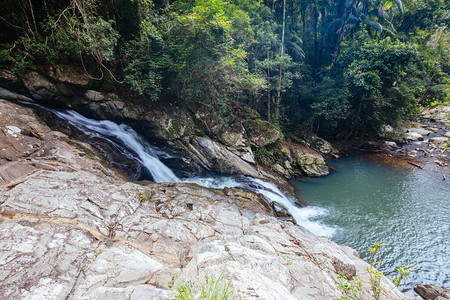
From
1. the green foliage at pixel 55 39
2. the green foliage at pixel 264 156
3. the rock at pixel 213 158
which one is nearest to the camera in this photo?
the green foliage at pixel 55 39

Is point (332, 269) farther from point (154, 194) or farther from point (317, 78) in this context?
point (317, 78)

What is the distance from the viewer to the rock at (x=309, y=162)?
41.5 ft

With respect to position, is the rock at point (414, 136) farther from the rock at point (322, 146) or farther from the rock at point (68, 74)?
the rock at point (68, 74)

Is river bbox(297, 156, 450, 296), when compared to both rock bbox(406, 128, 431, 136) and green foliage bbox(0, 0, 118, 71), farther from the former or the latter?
green foliage bbox(0, 0, 118, 71)

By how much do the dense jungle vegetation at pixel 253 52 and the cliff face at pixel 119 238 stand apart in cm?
311

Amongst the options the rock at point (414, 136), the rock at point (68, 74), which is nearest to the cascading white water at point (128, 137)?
the rock at point (68, 74)

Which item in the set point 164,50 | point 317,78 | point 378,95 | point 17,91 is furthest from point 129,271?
point 317,78

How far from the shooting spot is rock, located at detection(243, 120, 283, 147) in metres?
12.4

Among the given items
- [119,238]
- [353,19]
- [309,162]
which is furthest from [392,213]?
[353,19]

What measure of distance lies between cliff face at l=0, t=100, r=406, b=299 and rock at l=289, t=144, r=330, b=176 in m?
7.08

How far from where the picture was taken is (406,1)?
59.3ft

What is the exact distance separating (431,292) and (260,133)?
9.34 metres

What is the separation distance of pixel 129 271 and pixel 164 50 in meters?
8.35

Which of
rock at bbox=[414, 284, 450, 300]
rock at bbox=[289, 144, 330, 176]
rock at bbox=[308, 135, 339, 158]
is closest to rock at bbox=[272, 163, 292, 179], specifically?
rock at bbox=[289, 144, 330, 176]
